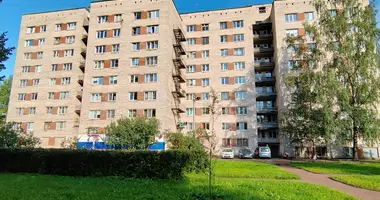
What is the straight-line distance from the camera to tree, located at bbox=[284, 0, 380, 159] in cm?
3148

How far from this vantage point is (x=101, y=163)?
15.0 metres

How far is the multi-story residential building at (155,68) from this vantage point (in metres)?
42.6

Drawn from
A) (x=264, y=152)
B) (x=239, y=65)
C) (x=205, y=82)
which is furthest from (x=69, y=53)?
(x=264, y=152)

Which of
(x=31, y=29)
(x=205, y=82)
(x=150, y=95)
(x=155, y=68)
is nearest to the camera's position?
(x=150, y=95)

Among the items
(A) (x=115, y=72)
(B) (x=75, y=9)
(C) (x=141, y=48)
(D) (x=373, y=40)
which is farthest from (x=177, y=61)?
(D) (x=373, y=40)

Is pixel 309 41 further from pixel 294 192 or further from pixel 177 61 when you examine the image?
pixel 294 192

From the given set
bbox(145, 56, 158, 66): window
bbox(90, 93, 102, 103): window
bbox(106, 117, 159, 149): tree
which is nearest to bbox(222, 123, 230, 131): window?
bbox(145, 56, 158, 66): window

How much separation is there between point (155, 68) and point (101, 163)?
2839 cm

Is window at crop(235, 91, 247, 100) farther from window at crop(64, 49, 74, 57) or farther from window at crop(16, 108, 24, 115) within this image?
window at crop(16, 108, 24, 115)

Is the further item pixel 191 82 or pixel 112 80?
pixel 191 82

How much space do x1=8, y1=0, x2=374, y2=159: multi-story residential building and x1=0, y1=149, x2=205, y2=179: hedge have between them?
23.7 meters

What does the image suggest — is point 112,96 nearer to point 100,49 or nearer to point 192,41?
point 100,49

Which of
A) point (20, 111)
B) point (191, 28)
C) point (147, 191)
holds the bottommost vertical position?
point (147, 191)

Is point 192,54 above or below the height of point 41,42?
below
